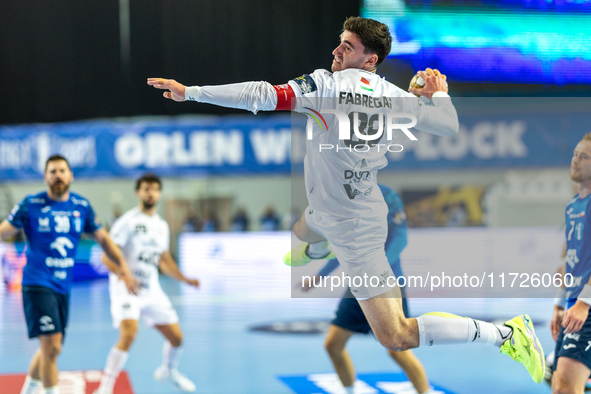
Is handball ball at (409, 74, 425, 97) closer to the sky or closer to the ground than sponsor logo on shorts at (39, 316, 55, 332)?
closer to the sky

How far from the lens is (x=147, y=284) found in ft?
20.8

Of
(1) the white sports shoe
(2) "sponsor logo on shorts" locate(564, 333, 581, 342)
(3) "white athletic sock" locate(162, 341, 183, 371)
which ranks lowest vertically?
(1) the white sports shoe

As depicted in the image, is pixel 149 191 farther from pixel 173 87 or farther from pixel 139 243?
pixel 173 87

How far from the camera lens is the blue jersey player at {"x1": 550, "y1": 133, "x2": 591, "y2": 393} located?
3.75 metres

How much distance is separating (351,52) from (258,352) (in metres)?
5.11

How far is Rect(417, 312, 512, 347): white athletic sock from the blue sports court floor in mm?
2132

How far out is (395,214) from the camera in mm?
5172

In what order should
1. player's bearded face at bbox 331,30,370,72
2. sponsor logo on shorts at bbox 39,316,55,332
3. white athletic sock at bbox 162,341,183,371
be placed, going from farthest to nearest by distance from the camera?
white athletic sock at bbox 162,341,183,371 < sponsor logo on shorts at bbox 39,316,55,332 < player's bearded face at bbox 331,30,370,72

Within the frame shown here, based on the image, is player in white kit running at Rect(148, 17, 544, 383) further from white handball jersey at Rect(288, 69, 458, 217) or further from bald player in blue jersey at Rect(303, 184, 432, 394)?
bald player in blue jersey at Rect(303, 184, 432, 394)

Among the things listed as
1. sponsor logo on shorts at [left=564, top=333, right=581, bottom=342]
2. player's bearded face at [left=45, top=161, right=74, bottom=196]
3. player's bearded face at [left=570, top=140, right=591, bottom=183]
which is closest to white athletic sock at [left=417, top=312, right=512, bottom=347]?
sponsor logo on shorts at [left=564, top=333, right=581, bottom=342]

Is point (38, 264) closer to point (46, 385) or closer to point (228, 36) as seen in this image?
point (46, 385)

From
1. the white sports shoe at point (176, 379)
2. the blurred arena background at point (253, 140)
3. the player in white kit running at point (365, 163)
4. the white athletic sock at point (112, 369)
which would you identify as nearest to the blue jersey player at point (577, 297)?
the player in white kit running at point (365, 163)

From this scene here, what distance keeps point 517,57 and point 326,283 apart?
6238mm

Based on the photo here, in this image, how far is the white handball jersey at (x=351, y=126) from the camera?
352cm
